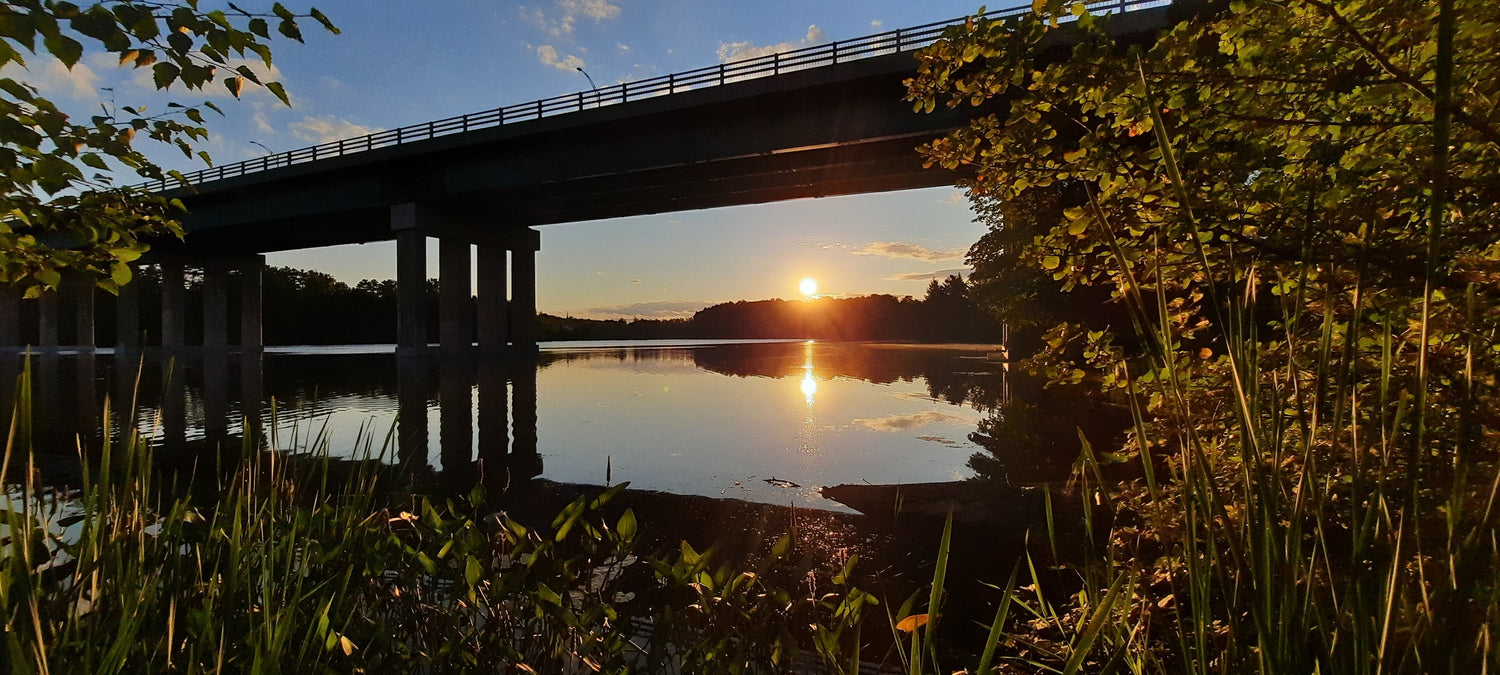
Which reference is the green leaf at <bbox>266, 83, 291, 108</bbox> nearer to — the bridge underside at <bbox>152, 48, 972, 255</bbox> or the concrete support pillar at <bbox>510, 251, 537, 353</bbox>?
the bridge underside at <bbox>152, 48, 972, 255</bbox>

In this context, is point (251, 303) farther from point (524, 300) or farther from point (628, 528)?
point (628, 528)

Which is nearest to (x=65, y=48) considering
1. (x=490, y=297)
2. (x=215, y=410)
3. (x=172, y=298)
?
(x=215, y=410)

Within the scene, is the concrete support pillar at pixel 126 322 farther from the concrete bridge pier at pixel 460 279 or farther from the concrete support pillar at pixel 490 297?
the concrete support pillar at pixel 490 297

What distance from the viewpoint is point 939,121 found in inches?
846

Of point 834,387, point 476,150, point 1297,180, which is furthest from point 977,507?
point 476,150

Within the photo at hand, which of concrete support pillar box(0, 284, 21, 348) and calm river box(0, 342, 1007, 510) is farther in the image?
concrete support pillar box(0, 284, 21, 348)

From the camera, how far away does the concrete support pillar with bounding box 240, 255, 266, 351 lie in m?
52.8

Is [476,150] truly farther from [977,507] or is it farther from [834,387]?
[977,507]

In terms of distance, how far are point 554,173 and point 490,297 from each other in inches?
522

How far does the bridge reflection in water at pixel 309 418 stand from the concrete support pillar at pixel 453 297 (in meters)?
6.94

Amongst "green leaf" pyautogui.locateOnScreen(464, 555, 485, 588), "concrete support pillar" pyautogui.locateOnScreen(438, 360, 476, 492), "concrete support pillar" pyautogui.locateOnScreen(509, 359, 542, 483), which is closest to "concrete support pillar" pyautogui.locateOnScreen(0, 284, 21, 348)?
"concrete support pillar" pyautogui.locateOnScreen(438, 360, 476, 492)

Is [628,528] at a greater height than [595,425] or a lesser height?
greater

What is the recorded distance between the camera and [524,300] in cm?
4250

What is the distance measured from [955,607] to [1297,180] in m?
3.76
